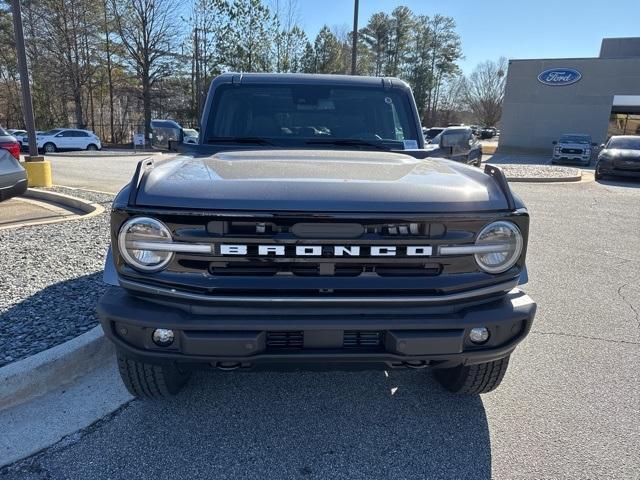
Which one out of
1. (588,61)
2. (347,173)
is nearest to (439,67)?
(588,61)

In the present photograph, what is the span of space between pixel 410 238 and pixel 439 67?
2402 inches

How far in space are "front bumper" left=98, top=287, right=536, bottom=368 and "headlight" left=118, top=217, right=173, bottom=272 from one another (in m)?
0.17

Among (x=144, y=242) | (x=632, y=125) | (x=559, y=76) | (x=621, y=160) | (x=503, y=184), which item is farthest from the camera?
(x=632, y=125)

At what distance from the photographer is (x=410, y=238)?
2129 millimetres

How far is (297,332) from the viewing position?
82.4 inches

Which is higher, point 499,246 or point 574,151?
point 499,246

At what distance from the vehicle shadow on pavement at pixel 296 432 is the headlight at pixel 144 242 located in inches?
38.9

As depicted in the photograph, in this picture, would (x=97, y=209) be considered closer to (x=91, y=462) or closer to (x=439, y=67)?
(x=91, y=462)

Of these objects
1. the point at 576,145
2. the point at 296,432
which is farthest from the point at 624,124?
the point at 296,432

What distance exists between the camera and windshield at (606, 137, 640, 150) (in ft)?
53.7

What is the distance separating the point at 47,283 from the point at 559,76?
1303 inches

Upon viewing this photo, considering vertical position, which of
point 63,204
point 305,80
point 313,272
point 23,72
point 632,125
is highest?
point 23,72

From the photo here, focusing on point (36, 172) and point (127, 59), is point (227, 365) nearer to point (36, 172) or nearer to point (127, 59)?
point (36, 172)

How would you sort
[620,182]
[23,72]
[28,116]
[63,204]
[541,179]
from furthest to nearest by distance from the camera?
[620,182]
[541,179]
[28,116]
[23,72]
[63,204]
